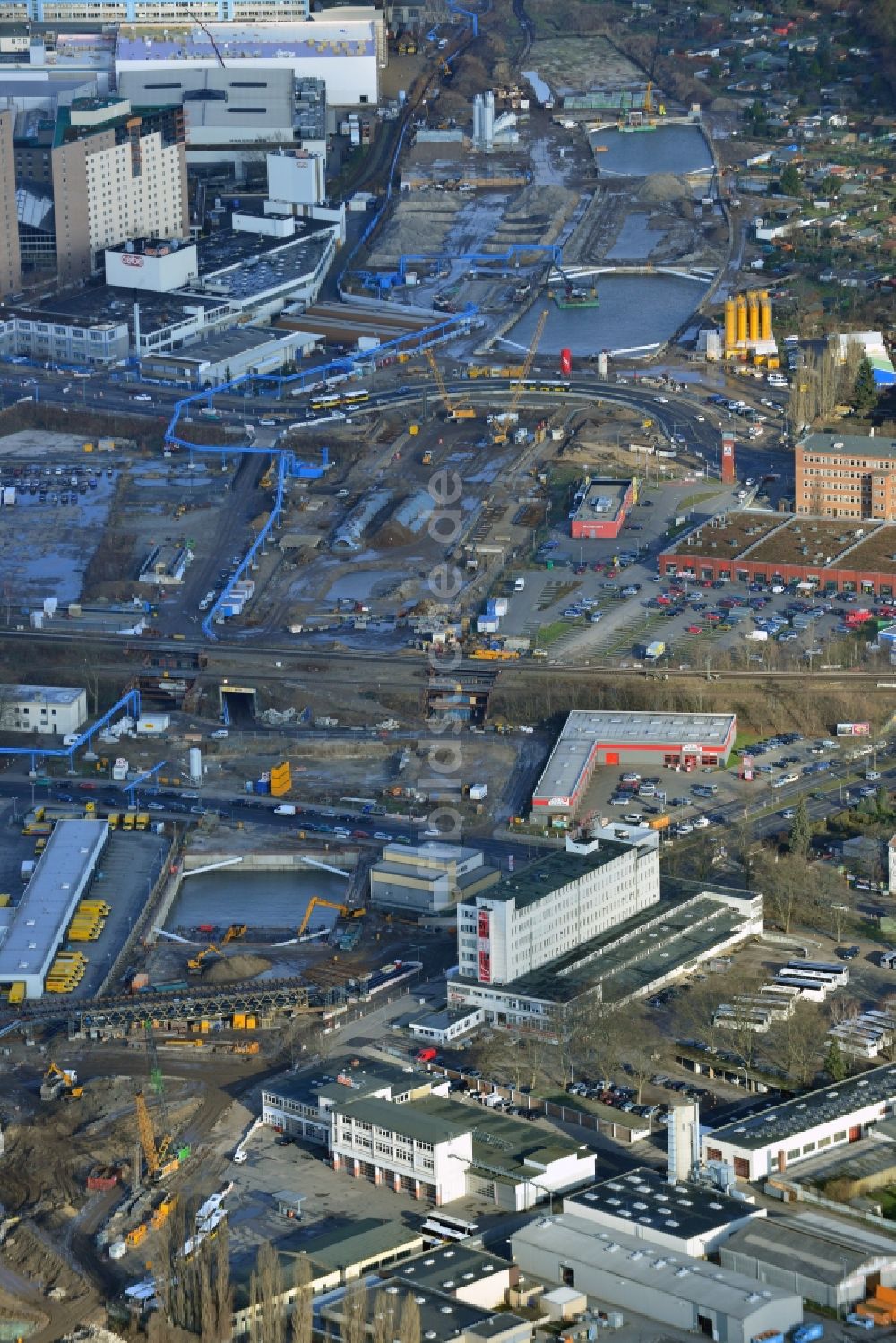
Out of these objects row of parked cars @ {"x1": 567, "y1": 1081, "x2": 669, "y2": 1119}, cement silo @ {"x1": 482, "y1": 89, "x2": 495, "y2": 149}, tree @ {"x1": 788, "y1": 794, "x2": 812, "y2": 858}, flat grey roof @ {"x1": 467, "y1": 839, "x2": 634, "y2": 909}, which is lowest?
row of parked cars @ {"x1": 567, "y1": 1081, "x2": 669, "y2": 1119}

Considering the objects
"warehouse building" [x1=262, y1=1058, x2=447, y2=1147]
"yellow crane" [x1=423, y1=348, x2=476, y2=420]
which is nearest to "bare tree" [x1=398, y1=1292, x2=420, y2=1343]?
"warehouse building" [x1=262, y1=1058, x2=447, y2=1147]

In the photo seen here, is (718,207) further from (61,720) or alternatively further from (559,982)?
(559,982)

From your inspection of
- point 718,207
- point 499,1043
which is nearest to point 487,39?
point 718,207

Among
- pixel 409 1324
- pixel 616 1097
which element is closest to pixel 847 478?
pixel 616 1097

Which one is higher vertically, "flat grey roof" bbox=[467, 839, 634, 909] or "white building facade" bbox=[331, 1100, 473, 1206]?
"flat grey roof" bbox=[467, 839, 634, 909]

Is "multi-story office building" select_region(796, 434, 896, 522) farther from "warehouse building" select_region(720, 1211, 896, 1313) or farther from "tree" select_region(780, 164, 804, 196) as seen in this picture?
"tree" select_region(780, 164, 804, 196)

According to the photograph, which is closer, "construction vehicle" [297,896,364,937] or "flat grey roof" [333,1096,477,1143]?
"flat grey roof" [333,1096,477,1143]

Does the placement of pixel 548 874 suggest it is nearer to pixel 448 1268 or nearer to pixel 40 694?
pixel 448 1268
